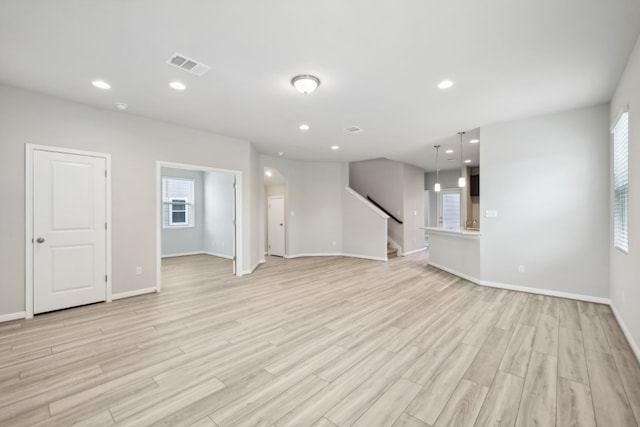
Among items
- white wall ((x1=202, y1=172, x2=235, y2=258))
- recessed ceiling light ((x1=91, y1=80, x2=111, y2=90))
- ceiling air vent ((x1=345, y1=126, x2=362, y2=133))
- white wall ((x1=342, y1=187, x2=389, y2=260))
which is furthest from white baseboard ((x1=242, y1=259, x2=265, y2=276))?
recessed ceiling light ((x1=91, y1=80, x2=111, y2=90))

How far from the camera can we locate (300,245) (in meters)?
8.37

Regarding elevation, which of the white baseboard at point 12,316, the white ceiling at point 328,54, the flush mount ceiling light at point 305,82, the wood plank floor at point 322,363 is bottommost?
the wood plank floor at point 322,363

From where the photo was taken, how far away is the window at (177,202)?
27.5ft

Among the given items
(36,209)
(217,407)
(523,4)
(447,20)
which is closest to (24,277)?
(36,209)

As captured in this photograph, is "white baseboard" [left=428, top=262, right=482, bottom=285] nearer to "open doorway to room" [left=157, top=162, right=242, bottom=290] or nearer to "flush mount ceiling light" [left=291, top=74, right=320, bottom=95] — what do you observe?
"flush mount ceiling light" [left=291, top=74, right=320, bottom=95]

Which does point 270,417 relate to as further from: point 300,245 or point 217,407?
point 300,245

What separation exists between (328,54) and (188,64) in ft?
4.85

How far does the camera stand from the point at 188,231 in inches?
343

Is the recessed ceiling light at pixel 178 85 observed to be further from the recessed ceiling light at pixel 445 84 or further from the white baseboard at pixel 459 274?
the white baseboard at pixel 459 274

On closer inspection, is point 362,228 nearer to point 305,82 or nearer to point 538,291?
point 538,291

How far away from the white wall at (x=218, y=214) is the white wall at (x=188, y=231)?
0.15m

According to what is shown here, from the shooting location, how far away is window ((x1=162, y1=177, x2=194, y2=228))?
8.38 metres

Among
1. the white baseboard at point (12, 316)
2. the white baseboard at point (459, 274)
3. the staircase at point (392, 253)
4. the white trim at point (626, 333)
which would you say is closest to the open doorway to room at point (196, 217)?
the white baseboard at point (12, 316)

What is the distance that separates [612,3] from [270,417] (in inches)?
151
